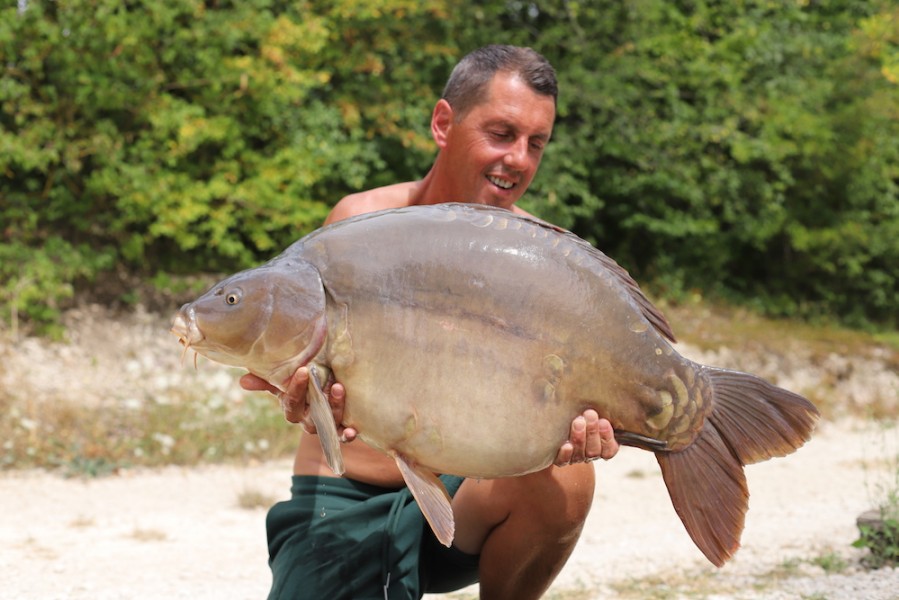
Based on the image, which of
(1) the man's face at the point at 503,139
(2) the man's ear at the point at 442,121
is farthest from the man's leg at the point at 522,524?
(2) the man's ear at the point at 442,121

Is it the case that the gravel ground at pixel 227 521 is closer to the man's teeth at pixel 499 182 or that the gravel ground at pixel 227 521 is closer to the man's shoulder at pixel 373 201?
the man's shoulder at pixel 373 201

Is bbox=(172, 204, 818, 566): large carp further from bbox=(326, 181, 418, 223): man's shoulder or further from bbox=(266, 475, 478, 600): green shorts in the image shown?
bbox=(326, 181, 418, 223): man's shoulder

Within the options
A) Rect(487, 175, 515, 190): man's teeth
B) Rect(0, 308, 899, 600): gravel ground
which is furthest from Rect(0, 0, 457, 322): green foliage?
Rect(487, 175, 515, 190): man's teeth

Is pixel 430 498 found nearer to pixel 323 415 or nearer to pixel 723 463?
pixel 323 415

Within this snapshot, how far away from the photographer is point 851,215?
12.8m

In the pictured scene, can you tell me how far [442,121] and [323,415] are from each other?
147 centimetres

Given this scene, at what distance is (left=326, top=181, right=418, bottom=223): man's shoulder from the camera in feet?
12.1

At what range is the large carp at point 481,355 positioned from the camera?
8.09ft

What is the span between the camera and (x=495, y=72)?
3414mm

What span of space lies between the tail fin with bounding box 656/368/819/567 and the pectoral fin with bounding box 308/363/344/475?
0.83m

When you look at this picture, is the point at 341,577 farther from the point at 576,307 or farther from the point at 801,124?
the point at 801,124

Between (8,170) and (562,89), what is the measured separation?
589 cm

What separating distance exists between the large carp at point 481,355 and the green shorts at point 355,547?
2.33ft

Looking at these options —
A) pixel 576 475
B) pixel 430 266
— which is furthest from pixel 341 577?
pixel 430 266
